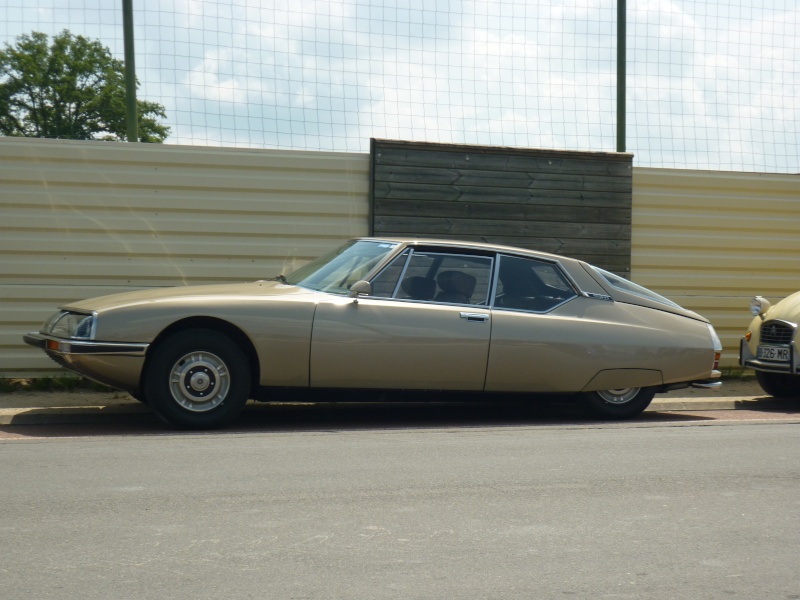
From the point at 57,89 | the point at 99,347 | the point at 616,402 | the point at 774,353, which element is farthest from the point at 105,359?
the point at 57,89

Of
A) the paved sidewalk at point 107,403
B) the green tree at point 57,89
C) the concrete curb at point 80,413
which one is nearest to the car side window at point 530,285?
the paved sidewalk at point 107,403

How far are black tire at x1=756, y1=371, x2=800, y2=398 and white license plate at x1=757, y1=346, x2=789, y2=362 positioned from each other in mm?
312

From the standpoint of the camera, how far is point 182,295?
7621mm

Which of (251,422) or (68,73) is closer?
(251,422)

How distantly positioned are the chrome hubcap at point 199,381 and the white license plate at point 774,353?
5250 mm

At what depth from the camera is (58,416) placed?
8.14 metres

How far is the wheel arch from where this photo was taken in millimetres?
7473

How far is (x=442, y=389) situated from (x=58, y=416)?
9.56 feet

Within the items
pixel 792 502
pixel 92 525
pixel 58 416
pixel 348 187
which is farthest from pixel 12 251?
pixel 792 502

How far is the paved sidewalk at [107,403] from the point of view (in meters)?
8.15

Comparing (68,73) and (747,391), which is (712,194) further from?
(68,73)

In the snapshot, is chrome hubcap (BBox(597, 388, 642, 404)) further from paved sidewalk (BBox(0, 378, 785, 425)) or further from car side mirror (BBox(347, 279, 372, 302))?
car side mirror (BBox(347, 279, 372, 302))

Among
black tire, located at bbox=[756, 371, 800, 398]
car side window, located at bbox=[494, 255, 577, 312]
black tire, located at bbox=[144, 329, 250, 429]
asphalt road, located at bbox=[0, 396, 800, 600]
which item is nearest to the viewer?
asphalt road, located at bbox=[0, 396, 800, 600]

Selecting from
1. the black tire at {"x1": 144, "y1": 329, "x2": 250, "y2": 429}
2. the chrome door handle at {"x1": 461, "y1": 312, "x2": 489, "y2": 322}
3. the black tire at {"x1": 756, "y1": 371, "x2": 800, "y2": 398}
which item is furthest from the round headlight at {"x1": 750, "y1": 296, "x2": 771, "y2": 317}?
the black tire at {"x1": 144, "y1": 329, "x2": 250, "y2": 429}
